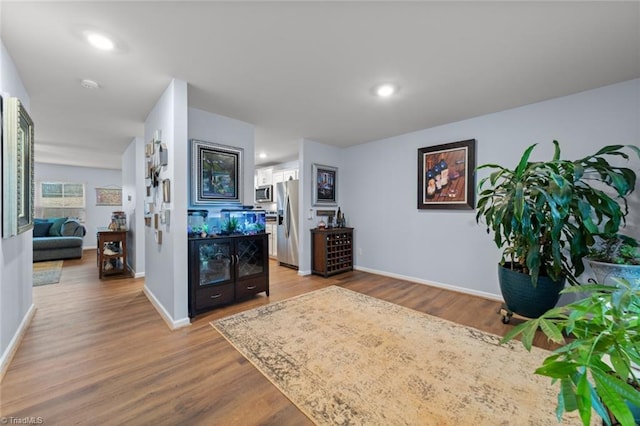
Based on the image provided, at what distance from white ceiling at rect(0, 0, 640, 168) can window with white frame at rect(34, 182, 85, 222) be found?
16.7 ft

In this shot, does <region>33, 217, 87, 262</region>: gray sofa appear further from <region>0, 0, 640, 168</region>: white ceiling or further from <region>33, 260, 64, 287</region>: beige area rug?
<region>0, 0, 640, 168</region>: white ceiling

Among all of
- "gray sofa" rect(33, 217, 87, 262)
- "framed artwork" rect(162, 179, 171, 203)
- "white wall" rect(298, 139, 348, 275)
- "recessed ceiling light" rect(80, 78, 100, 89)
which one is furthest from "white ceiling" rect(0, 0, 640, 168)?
"gray sofa" rect(33, 217, 87, 262)

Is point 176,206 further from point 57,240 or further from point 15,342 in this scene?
point 57,240

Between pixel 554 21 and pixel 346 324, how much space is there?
285 cm

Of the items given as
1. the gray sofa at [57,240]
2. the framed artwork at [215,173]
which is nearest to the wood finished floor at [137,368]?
the framed artwork at [215,173]

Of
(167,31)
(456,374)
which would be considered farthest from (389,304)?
(167,31)

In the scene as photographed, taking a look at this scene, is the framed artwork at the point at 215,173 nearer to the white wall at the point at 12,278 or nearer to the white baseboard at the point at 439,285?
the white wall at the point at 12,278

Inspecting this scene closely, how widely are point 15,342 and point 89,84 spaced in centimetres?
236

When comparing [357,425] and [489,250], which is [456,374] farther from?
[489,250]

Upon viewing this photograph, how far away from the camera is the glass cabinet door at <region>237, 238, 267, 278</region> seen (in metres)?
3.07

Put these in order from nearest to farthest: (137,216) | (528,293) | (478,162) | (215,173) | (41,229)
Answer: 1. (528,293)
2. (215,173)
3. (478,162)
4. (137,216)
5. (41,229)

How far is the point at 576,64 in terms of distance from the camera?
215 cm

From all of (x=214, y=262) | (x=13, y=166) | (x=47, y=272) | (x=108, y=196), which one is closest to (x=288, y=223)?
(x=214, y=262)

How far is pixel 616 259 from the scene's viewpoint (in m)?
2.12
